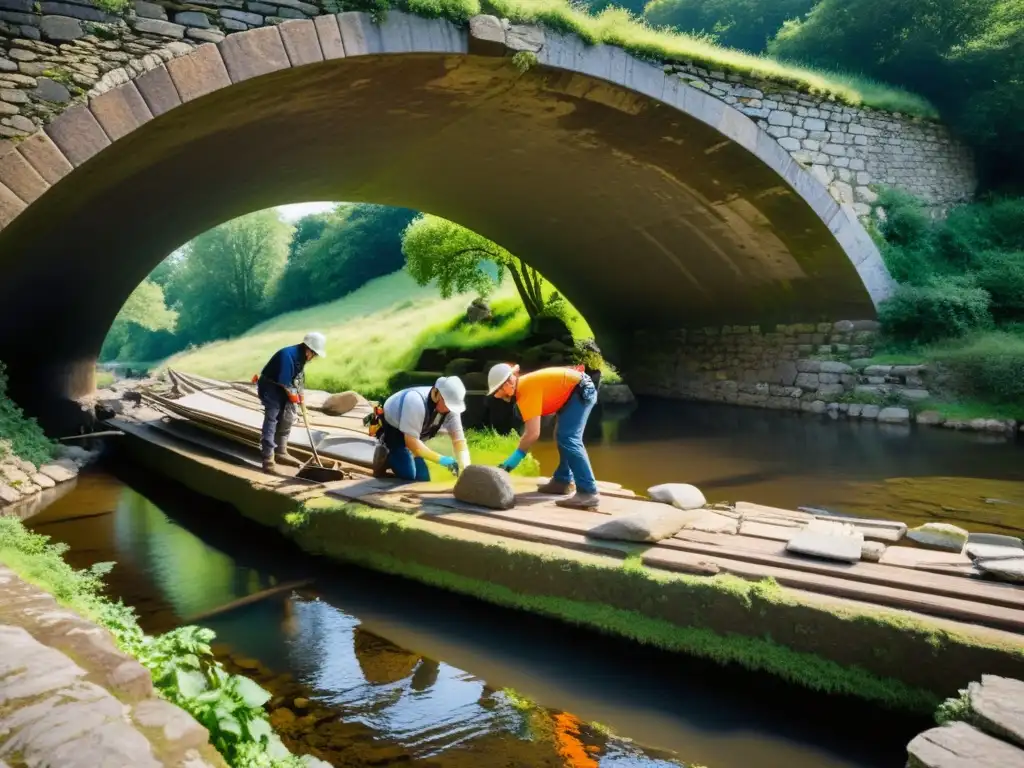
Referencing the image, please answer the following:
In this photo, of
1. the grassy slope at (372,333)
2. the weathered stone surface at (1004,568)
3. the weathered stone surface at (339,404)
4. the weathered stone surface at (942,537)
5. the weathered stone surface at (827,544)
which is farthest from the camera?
the grassy slope at (372,333)

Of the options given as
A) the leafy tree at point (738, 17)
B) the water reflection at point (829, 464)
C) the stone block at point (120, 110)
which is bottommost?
the water reflection at point (829, 464)

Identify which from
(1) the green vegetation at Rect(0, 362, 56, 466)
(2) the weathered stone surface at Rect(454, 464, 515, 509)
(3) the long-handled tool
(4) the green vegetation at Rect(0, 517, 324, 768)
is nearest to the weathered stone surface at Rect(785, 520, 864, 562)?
(2) the weathered stone surface at Rect(454, 464, 515, 509)

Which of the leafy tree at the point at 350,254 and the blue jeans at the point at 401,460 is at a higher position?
the leafy tree at the point at 350,254

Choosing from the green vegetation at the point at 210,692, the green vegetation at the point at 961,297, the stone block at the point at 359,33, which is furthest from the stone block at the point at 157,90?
the green vegetation at the point at 961,297

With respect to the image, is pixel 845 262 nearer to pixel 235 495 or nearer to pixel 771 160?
pixel 771 160

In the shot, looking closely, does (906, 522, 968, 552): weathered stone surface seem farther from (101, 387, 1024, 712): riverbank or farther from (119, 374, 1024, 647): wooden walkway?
(101, 387, 1024, 712): riverbank

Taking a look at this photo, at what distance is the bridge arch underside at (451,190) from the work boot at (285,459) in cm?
342

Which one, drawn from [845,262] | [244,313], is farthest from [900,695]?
[244,313]

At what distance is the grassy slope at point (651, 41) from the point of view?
8.84m

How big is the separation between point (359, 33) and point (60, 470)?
6620mm

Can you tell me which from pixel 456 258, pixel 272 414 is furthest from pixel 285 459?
pixel 456 258

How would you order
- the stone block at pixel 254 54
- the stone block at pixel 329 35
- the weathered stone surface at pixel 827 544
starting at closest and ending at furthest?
1. the weathered stone surface at pixel 827 544
2. the stone block at pixel 254 54
3. the stone block at pixel 329 35

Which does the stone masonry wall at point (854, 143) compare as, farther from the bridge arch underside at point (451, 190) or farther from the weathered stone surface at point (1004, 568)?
the weathered stone surface at point (1004, 568)

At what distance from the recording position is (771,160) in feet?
38.5
